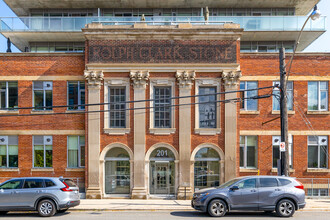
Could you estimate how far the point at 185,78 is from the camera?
1861cm

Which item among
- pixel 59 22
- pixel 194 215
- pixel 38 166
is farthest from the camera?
pixel 59 22

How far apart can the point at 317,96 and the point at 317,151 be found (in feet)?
11.2

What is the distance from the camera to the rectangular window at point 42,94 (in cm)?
1972

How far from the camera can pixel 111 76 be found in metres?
18.9

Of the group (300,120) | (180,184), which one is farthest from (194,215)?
(300,120)

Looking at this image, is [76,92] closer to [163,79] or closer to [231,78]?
[163,79]

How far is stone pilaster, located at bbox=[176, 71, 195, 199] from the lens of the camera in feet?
60.2

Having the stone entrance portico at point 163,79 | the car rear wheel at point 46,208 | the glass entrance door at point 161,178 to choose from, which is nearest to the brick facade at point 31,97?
the stone entrance portico at point 163,79

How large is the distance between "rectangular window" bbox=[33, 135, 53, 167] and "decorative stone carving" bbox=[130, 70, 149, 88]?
621cm

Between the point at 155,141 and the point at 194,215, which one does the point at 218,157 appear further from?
the point at 194,215

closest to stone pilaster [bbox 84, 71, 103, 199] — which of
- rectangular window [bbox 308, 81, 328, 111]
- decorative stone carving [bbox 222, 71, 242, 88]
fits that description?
decorative stone carving [bbox 222, 71, 242, 88]

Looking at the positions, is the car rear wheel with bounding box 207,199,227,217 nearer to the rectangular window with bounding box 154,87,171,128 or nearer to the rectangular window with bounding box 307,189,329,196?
the rectangular window with bounding box 154,87,171,128


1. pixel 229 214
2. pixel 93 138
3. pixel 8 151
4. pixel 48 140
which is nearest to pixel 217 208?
Result: pixel 229 214

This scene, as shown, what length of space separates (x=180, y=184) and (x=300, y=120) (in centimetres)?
847
